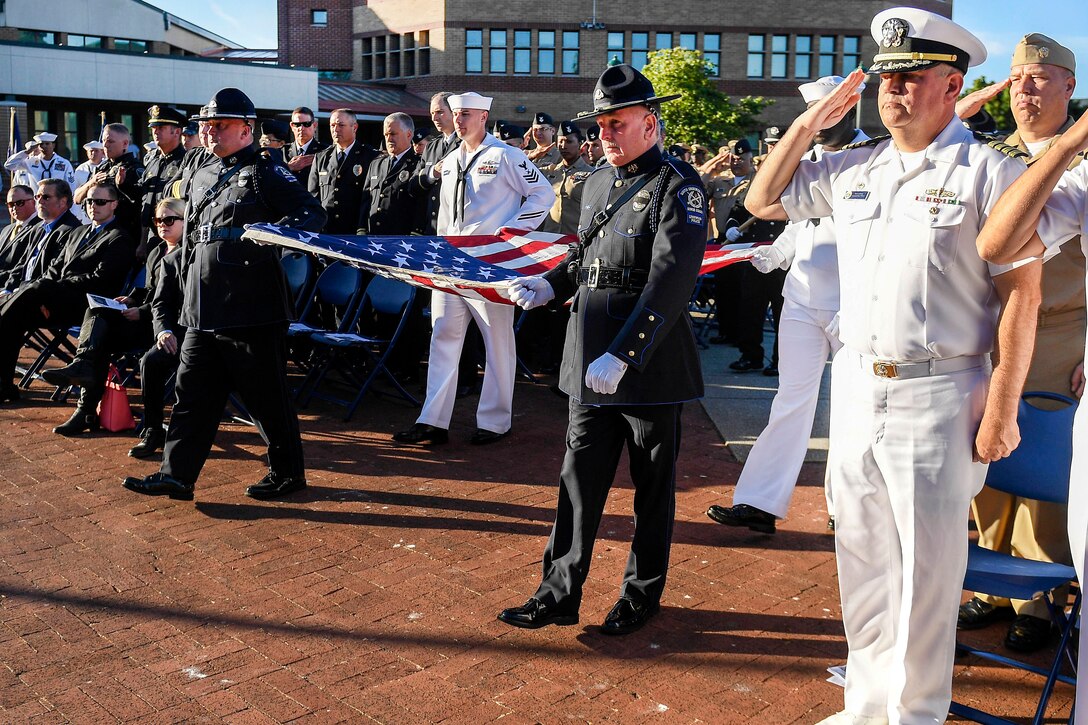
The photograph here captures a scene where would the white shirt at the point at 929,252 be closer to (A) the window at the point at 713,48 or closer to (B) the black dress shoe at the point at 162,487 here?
(B) the black dress shoe at the point at 162,487

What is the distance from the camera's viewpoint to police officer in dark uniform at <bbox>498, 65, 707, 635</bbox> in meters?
4.52

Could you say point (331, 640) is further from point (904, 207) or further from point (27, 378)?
point (27, 378)

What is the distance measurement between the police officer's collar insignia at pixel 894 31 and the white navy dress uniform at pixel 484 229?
4.63 metres

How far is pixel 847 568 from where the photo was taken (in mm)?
3814

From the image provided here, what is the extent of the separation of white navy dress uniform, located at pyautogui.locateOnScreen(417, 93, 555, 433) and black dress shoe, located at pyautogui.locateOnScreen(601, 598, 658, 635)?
331 centimetres

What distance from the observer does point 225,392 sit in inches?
259

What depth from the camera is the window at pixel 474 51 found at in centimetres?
5441

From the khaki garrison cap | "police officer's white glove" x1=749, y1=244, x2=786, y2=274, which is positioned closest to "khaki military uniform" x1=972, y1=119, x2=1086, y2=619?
the khaki garrison cap

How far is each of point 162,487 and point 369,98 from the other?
47.3 meters

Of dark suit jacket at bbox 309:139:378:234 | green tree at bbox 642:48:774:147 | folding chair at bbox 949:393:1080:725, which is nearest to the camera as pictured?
folding chair at bbox 949:393:1080:725

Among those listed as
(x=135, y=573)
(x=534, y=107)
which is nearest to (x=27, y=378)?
(x=135, y=573)

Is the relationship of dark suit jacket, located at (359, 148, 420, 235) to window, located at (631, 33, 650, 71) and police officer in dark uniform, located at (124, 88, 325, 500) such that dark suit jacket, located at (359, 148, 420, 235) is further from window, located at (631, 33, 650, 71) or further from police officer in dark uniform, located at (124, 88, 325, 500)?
window, located at (631, 33, 650, 71)

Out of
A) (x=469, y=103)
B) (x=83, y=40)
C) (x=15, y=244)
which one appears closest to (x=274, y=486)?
(x=469, y=103)

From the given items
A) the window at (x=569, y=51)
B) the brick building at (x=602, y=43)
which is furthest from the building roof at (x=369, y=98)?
the window at (x=569, y=51)
